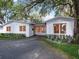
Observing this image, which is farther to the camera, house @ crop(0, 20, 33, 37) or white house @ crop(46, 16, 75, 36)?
house @ crop(0, 20, 33, 37)

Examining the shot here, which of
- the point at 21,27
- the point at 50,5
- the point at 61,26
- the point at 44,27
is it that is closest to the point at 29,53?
the point at 50,5

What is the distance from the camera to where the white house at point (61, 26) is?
32200 millimetres

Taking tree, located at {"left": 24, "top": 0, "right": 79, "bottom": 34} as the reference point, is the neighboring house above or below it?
below

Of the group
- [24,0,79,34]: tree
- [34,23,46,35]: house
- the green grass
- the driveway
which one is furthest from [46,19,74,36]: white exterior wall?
the driveway

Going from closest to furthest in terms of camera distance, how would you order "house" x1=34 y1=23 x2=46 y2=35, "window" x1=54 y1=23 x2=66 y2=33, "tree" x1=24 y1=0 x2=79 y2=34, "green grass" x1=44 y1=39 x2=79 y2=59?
1. "green grass" x1=44 y1=39 x2=79 y2=59
2. "tree" x1=24 y1=0 x2=79 y2=34
3. "window" x1=54 y1=23 x2=66 y2=33
4. "house" x1=34 y1=23 x2=46 y2=35

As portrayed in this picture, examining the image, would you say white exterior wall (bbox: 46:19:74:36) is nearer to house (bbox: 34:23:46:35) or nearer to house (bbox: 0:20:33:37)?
house (bbox: 34:23:46:35)

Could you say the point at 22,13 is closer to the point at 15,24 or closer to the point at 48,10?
the point at 48,10

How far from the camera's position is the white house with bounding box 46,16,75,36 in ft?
106

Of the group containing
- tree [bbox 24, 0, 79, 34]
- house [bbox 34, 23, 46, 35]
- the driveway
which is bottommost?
the driveway

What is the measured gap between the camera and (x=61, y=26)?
3322 cm

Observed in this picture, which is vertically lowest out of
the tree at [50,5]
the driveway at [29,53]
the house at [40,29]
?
the driveway at [29,53]

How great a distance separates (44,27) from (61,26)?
320 inches

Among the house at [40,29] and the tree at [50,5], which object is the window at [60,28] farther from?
the house at [40,29]

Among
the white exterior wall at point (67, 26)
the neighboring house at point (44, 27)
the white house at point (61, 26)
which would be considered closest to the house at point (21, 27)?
the neighboring house at point (44, 27)
